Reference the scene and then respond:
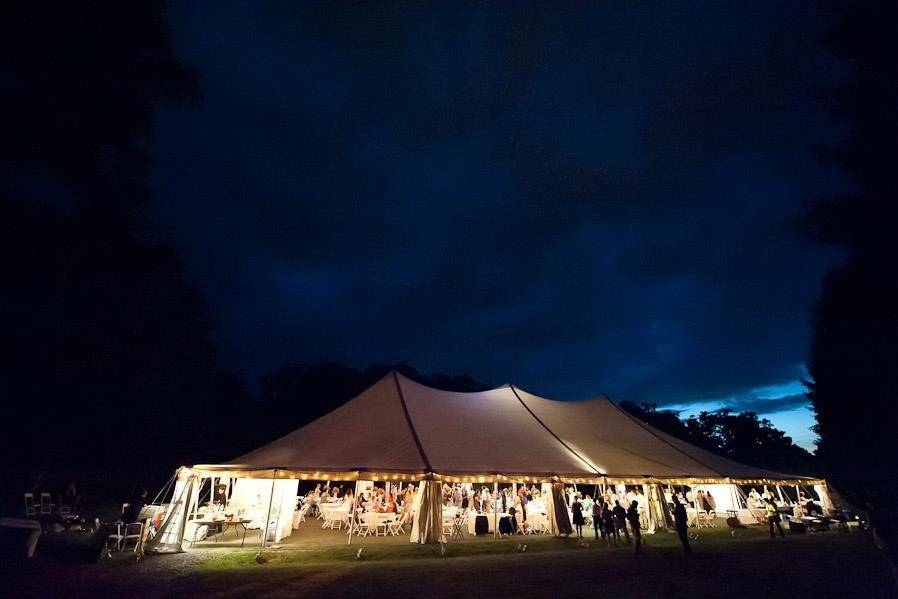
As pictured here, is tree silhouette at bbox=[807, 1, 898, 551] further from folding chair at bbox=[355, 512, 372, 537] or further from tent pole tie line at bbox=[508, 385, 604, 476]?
folding chair at bbox=[355, 512, 372, 537]

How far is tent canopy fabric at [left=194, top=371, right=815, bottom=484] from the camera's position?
909cm

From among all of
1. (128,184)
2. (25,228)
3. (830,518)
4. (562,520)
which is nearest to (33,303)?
(25,228)

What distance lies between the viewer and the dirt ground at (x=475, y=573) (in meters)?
5.45

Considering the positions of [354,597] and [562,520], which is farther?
[562,520]

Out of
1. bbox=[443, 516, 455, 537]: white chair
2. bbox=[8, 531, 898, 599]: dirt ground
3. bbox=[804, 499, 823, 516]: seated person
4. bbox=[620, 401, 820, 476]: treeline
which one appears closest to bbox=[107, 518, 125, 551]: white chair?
bbox=[8, 531, 898, 599]: dirt ground

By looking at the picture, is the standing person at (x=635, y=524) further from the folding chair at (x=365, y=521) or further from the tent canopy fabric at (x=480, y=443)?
the folding chair at (x=365, y=521)

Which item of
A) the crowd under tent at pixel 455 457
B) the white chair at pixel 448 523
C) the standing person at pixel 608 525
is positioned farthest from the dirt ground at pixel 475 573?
the crowd under tent at pixel 455 457

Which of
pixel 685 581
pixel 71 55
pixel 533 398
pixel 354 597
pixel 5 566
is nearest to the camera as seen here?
pixel 354 597

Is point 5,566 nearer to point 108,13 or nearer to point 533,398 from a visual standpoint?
point 108,13

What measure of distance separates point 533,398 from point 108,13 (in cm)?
1280

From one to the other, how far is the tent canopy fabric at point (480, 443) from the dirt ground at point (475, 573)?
4.56ft

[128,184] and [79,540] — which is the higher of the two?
[128,184]

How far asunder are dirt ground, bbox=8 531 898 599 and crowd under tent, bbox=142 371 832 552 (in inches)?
46.4

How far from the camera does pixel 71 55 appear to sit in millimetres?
9289
